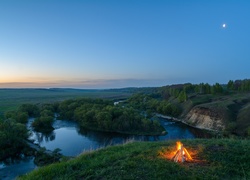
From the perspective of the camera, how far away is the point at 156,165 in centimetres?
1116

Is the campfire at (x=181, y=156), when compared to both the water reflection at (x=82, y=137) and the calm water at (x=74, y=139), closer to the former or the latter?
the calm water at (x=74, y=139)

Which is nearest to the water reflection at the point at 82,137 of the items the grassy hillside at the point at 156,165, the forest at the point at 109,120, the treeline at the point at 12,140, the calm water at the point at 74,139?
the calm water at the point at 74,139

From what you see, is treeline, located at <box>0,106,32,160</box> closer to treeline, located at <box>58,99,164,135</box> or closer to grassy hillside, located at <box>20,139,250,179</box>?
treeline, located at <box>58,99,164,135</box>

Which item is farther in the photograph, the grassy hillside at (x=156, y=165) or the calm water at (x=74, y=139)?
the calm water at (x=74, y=139)

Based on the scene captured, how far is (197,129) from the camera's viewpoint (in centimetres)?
7712

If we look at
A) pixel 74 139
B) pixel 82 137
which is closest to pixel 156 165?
pixel 74 139

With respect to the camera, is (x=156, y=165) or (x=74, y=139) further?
(x=74, y=139)

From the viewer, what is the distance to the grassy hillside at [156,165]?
1026cm

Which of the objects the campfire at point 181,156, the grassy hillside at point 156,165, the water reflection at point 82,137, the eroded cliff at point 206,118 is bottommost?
the water reflection at point 82,137

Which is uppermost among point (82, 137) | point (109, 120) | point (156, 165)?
point (156, 165)

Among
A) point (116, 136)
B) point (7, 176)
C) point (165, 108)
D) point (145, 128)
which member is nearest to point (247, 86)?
point (165, 108)

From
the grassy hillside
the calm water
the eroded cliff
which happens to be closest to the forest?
the eroded cliff

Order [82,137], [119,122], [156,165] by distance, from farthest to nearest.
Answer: [119,122] < [82,137] < [156,165]

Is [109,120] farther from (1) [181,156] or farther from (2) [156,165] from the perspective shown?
(2) [156,165]
